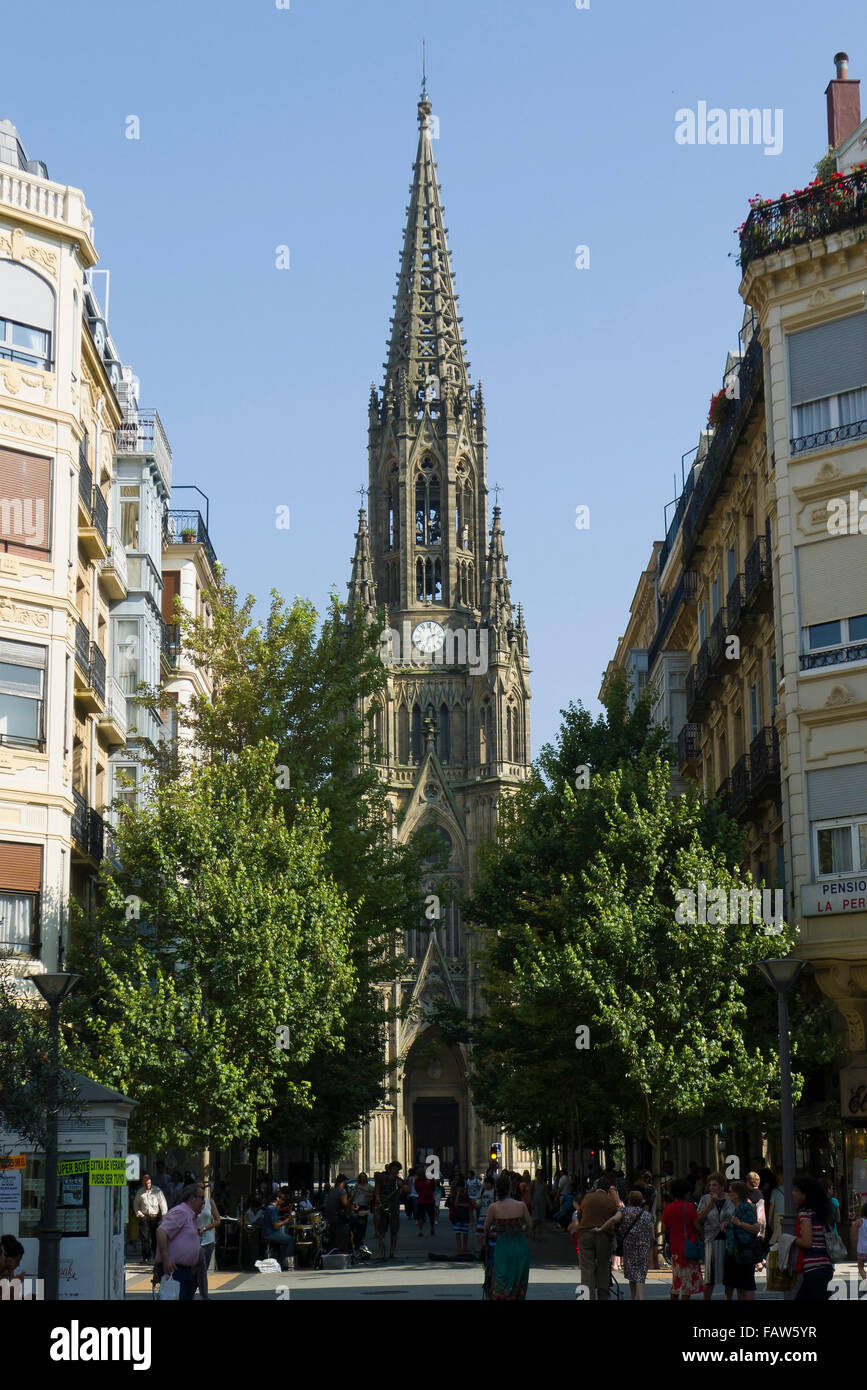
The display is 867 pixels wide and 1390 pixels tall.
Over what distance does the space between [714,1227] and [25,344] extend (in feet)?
70.6

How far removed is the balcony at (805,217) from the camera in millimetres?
31984

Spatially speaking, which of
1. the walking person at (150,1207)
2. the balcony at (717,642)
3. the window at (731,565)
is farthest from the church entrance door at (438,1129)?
the walking person at (150,1207)

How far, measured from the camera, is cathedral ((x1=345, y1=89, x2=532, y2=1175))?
104562mm

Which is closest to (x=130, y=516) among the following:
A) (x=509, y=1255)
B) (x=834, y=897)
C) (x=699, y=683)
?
(x=699, y=683)

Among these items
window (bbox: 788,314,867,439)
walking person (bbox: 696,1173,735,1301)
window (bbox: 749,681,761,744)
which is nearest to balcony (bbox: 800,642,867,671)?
window (bbox: 788,314,867,439)

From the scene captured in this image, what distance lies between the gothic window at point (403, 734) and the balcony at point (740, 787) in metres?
67.7

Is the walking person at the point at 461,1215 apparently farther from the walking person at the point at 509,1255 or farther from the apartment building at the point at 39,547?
the walking person at the point at 509,1255

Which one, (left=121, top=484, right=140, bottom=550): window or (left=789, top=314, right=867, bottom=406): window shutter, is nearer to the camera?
(left=789, top=314, right=867, bottom=406): window shutter

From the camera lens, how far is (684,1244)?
19859mm

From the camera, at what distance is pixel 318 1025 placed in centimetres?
3503

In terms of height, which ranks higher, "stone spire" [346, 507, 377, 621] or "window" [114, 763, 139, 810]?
"stone spire" [346, 507, 377, 621]

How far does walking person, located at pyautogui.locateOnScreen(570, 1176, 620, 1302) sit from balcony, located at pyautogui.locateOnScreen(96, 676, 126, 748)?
22.2 metres

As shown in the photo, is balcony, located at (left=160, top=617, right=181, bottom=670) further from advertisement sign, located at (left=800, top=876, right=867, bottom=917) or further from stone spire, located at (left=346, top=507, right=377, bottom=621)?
stone spire, located at (left=346, top=507, right=377, bottom=621)

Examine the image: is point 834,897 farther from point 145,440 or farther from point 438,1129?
point 438,1129
